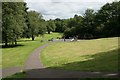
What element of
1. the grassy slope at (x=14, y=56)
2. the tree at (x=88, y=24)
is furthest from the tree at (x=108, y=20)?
the grassy slope at (x=14, y=56)

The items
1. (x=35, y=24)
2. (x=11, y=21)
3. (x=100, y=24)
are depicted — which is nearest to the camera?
(x=11, y=21)

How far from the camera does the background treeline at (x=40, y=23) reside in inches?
2120

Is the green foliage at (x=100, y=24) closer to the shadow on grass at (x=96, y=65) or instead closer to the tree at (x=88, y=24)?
the tree at (x=88, y=24)

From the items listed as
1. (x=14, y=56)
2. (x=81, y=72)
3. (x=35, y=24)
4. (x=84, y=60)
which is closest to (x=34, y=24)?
(x=35, y=24)

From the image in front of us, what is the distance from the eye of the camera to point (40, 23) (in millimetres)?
88688

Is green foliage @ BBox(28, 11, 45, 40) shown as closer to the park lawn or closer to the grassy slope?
the grassy slope

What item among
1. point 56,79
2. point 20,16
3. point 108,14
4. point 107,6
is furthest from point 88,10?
point 56,79

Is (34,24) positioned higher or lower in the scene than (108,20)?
lower

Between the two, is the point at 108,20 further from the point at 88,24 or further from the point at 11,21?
the point at 11,21

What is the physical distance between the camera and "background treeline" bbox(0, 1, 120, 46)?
177ft

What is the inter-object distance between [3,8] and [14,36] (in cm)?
560

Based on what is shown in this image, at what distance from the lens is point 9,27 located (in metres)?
53.7

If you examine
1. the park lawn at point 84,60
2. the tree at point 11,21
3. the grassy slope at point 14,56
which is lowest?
the grassy slope at point 14,56

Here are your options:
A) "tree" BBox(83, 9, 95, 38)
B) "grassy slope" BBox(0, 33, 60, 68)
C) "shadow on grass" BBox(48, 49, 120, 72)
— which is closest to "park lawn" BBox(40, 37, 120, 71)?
"shadow on grass" BBox(48, 49, 120, 72)
